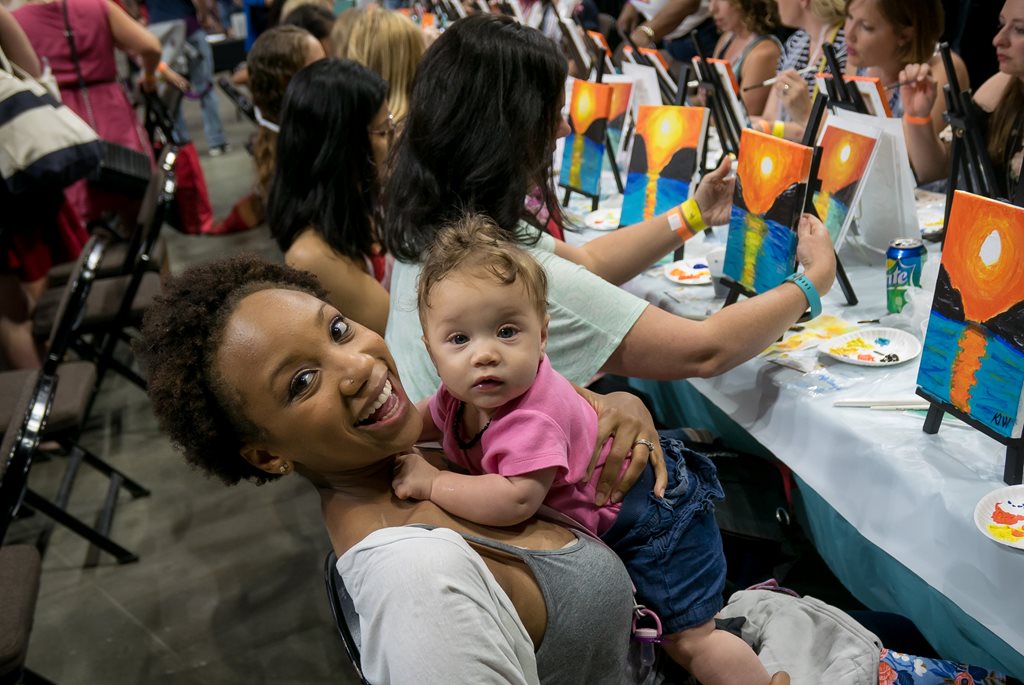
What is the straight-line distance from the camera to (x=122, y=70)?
28.4 ft

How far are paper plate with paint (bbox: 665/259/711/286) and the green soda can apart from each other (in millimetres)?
454

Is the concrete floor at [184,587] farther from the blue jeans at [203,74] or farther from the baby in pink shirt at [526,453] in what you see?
the blue jeans at [203,74]

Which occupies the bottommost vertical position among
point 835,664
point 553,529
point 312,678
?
point 312,678

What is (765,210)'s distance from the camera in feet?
6.05

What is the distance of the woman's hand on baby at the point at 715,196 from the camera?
2.00 meters

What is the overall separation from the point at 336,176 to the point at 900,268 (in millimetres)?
1371

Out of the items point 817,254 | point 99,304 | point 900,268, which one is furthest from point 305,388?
point 99,304

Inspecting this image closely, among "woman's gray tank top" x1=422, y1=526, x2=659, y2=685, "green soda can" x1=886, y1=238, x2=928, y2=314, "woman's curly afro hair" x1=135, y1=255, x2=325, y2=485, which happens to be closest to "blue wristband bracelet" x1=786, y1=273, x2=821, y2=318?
"green soda can" x1=886, y1=238, x2=928, y2=314

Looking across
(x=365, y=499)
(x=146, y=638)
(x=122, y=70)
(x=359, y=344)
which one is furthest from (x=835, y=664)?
(x=122, y=70)

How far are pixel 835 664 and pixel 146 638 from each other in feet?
6.92

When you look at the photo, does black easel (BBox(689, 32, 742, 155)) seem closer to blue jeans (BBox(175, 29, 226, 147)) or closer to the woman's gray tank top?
the woman's gray tank top

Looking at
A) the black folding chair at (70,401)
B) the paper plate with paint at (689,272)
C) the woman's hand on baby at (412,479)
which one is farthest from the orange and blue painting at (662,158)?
the black folding chair at (70,401)

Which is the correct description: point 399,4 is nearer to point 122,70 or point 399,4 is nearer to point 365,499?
point 122,70

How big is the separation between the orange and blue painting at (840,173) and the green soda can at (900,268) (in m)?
0.15
